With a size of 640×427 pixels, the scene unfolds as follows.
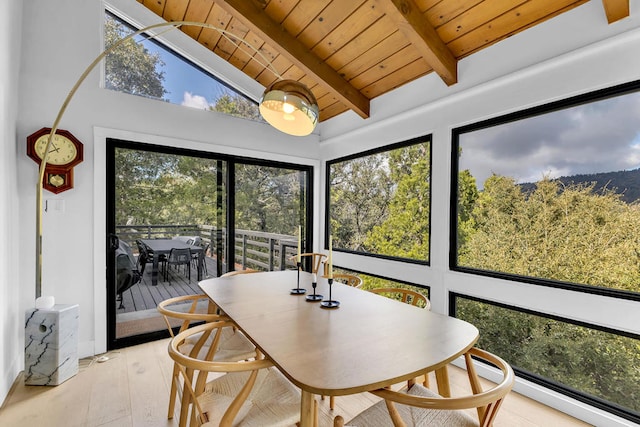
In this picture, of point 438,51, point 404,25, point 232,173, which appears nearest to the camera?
point 404,25

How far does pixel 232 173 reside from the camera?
355 centimetres

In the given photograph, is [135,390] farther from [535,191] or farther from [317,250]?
[535,191]

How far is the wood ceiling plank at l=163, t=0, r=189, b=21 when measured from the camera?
289 centimetres

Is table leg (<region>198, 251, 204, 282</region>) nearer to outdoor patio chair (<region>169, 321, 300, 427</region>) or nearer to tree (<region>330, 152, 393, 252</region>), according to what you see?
tree (<region>330, 152, 393, 252</region>)

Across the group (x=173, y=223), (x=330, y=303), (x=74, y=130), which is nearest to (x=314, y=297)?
(x=330, y=303)

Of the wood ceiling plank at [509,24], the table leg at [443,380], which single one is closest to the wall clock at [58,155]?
the table leg at [443,380]

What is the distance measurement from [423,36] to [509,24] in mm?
603

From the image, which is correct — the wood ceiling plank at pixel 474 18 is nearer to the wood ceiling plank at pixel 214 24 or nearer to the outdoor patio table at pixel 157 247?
the wood ceiling plank at pixel 214 24

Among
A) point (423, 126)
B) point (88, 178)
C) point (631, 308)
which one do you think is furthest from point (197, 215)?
point (631, 308)

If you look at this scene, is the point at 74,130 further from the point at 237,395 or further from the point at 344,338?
the point at 344,338

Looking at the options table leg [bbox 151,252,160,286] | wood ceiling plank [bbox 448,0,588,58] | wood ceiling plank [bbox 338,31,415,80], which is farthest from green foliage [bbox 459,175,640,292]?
table leg [bbox 151,252,160,286]

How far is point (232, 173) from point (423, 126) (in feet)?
6.99

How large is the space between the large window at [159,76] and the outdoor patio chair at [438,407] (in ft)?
10.8

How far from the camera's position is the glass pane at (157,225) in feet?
9.61
